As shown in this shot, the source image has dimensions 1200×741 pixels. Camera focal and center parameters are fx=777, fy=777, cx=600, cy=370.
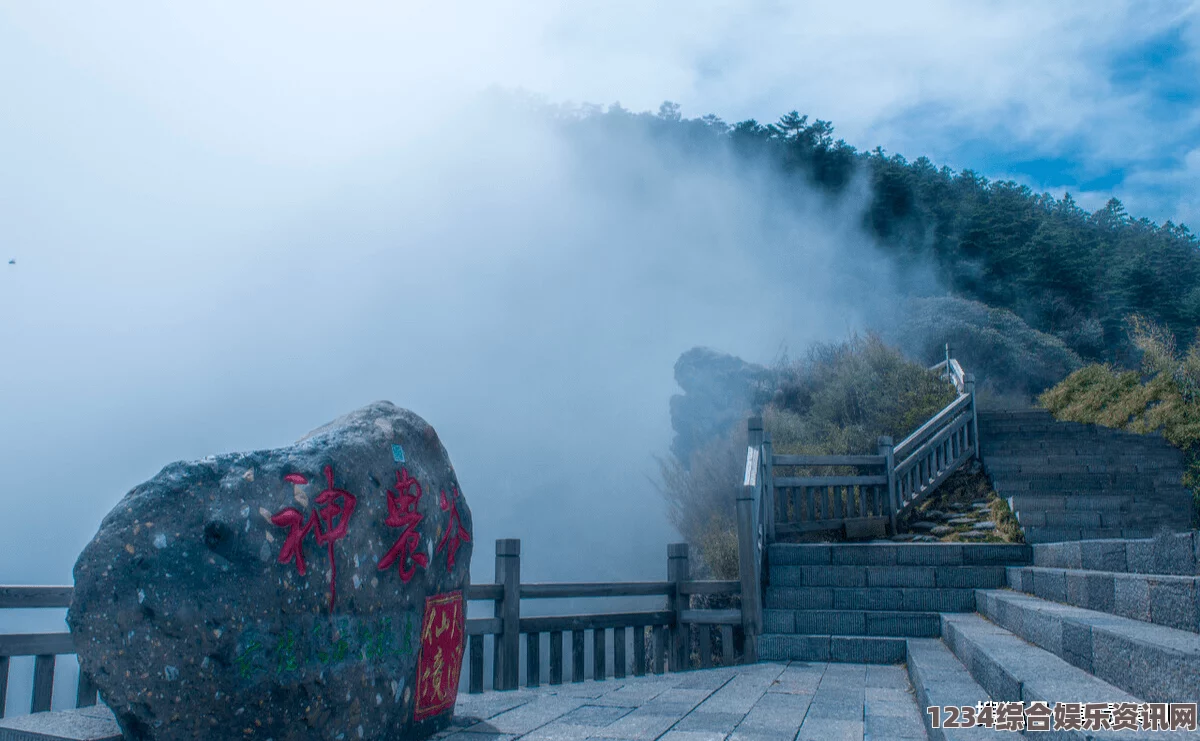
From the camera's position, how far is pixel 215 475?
3346 mm

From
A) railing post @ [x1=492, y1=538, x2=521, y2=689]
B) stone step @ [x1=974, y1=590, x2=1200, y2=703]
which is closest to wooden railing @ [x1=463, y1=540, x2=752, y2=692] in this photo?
railing post @ [x1=492, y1=538, x2=521, y2=689]

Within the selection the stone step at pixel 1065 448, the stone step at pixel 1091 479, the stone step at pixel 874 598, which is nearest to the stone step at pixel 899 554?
the stone step at pixel 874 598

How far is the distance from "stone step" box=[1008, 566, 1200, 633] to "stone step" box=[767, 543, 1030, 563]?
2654 mm

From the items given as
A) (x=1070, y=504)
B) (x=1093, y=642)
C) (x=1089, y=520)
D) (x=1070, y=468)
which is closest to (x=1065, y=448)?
(x=1070, y=468)

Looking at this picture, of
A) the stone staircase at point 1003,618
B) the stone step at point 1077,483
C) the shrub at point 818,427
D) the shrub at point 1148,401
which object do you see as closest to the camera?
the stone staircase at point 1003,618

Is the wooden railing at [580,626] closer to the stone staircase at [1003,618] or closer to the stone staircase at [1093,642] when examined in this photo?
the stone staircase at [1003,618]

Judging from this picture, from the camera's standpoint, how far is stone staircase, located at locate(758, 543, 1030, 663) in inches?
269

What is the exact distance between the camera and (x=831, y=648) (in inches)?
268

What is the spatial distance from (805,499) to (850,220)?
3407 centimetres

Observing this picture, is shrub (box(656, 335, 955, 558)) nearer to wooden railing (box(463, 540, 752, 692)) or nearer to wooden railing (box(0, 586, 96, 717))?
wooden railing (box(463, 540, 752, 692))

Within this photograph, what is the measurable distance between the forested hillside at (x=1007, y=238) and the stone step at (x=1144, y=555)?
28.1m

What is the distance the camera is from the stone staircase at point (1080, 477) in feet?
27.8

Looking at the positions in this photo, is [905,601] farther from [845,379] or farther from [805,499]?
[845,379]

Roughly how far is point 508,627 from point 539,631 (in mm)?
326
